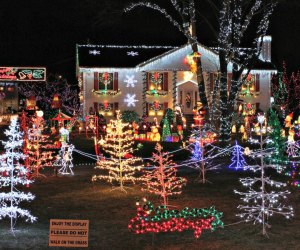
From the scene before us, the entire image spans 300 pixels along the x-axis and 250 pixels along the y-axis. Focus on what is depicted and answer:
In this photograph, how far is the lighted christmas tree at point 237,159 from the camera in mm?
20422

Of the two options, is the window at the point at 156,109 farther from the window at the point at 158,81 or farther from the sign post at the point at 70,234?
the sign post at the point at 70,234

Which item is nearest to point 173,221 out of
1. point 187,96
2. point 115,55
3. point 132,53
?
point 187,96

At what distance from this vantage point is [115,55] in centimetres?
4153

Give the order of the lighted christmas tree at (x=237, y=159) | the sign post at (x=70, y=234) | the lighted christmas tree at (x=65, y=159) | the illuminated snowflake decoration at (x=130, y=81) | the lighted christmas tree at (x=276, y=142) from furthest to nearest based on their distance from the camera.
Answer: the illuminated snowflake decoration at (x=130, y=81), the lighted christmas tree at (x=237, y=159), the lighted christmas tree at (x=65, y=159), the lighted christmas tree at (x=276, y=142), the sign post at (x=70, y=234)

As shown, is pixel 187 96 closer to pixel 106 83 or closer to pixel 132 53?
pixel 132 53

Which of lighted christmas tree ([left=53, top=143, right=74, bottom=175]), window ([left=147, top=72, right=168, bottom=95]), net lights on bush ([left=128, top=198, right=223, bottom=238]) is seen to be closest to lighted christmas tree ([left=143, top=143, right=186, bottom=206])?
net lights on bush ([left=128, top=198, right=223, bottom=238])

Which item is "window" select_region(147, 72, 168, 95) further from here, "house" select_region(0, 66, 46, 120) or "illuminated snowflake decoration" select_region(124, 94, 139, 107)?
"house" select_region(0, 66, 46, 120)

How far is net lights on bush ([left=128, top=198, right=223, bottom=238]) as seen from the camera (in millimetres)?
10406

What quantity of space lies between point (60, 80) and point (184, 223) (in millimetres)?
49372

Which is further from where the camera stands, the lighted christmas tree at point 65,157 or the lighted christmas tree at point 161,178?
the lighted christmas tree at point 65,157

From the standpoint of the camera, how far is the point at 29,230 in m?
11.2

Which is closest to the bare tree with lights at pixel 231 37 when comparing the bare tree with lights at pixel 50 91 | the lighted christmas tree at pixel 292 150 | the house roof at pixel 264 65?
the lighted christmas tree at pixel 292 150

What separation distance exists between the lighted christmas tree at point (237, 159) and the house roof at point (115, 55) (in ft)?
67.3

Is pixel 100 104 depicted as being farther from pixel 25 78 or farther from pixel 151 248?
pixel 151 248
